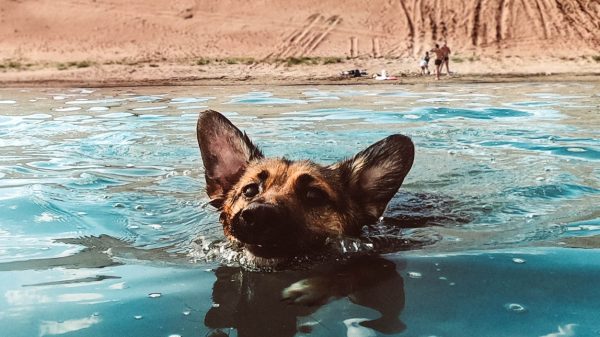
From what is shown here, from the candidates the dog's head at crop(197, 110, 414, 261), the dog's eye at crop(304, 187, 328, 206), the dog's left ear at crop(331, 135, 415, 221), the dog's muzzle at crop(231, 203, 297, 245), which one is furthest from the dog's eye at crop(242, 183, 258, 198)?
the dog's left ear at crop(331, 135, 415, 221)

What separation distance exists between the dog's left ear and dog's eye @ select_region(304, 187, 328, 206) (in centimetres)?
48

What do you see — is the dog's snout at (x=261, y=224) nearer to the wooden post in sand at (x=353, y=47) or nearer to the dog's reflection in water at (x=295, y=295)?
the dog's reflection in water at (x=295, y=295)

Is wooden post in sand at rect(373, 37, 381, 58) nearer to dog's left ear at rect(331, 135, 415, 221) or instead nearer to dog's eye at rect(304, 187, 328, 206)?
dog's left ear at rect(331, 135, 415, 221)

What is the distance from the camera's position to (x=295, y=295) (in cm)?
317

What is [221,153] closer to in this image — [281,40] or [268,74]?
[268,74]

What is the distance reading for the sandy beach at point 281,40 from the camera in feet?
104

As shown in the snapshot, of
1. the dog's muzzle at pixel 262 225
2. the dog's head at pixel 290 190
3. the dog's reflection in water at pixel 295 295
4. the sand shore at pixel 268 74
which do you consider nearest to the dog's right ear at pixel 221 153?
the dog's head at pixel 290 190

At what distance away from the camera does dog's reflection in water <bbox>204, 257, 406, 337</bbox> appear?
107 inches

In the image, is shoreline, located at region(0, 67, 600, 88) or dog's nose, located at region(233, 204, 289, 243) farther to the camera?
shoreline, located at region(0, 67, 600, 88)

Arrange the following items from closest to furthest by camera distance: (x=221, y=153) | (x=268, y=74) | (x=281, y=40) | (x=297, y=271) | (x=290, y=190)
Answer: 1. (x=297, y=271)
2. (x=290, y=190)
3. (x=221, y=153)
4. (x=268, y=74)
5. (x=281, y=40)

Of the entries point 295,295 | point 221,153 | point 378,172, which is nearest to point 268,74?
point 221,153

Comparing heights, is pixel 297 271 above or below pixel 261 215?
below

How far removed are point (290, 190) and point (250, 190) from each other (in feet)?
1.01

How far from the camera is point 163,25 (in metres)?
45.9
